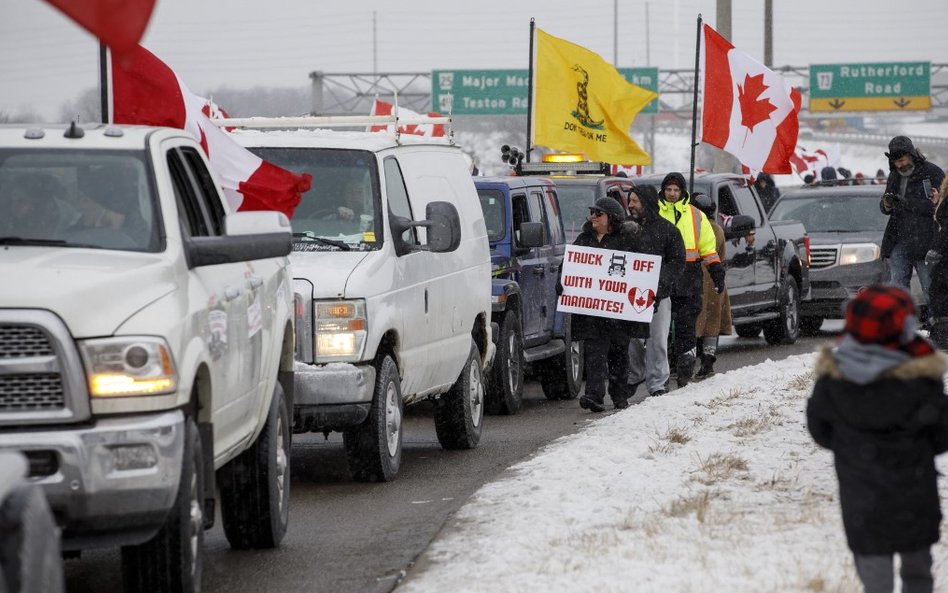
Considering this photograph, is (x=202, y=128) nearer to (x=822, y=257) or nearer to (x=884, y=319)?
(x=884, y=319)

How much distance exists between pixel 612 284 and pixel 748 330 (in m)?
8.93

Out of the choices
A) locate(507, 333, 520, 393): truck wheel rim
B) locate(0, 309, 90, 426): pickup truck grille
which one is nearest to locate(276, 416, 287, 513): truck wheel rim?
locate(0, 309, 90, 426): pickup truck grille

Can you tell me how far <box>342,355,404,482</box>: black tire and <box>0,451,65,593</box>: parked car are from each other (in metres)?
5.71

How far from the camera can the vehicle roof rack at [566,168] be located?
60.1ft

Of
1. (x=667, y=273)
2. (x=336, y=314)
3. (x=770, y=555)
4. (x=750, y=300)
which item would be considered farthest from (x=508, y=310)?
(x=770, y=555)

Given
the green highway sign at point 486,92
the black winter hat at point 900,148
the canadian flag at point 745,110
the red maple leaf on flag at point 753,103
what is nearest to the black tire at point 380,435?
the black winter hat at point 900,148

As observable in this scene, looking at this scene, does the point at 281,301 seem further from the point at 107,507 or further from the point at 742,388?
the point at 742,388

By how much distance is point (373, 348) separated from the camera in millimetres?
10312

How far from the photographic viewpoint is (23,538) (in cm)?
443

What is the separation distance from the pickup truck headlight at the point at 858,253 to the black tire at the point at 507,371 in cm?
790

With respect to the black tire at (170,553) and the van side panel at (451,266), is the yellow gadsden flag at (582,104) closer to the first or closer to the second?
the van side panel at (451,266)

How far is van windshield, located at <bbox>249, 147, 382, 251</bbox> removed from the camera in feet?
35.4

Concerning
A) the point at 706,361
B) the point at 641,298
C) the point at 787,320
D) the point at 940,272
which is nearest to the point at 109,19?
the point at 641,298

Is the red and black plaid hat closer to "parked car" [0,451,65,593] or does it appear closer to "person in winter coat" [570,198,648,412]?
"parked car" [0,451,65,593]
